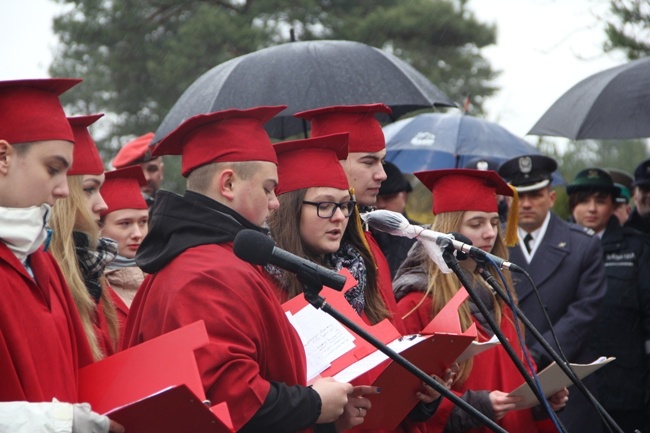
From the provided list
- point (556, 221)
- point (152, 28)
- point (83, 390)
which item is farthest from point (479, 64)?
point (83, 390)

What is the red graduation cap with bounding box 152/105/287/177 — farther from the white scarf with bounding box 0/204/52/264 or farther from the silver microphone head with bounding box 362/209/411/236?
the white scarf with bounding box 0/204/52/264

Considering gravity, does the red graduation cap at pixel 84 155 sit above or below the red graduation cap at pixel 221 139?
below

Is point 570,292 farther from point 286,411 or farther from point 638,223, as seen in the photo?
point 286,411

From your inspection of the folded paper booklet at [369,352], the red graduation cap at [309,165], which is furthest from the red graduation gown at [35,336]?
the red graduation cap at [309,165]

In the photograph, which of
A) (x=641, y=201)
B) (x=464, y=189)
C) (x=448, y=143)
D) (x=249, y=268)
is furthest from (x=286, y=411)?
(x=448, y=143)

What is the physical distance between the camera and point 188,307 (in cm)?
Result: 361

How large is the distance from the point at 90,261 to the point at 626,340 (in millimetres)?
4734

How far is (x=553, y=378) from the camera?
4.99 m

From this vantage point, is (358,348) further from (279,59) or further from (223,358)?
(279,59)

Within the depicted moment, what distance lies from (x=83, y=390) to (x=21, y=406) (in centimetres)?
43

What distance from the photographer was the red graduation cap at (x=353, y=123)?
5676mm

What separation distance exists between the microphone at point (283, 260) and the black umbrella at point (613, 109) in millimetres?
4742

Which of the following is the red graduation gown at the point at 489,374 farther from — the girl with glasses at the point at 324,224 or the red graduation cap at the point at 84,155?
the red graduation cap at the point at 84,155

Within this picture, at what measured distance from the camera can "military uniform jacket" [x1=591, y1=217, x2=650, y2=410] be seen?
8148 millimetres
